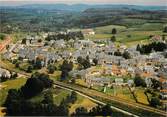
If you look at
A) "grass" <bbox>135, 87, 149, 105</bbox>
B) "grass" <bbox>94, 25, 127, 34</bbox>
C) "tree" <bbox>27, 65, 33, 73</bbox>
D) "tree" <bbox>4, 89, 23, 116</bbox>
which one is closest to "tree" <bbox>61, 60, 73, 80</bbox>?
"tree" <bbox>27, 65, 33, 73</bbox>

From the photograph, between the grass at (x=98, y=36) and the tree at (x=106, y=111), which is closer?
the tree at (x=106, y=111)

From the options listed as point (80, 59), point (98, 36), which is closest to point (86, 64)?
point (80, 59)

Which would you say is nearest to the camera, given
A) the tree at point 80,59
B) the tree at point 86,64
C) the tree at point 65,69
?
the tree at point 65,69

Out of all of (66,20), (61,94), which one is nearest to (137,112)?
(61,94)

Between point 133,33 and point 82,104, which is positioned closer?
point 82,104

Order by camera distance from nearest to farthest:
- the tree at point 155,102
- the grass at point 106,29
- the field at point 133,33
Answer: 1. the tree at point 155,102
2. the field at point 133,33
3. the grass at point 106,29

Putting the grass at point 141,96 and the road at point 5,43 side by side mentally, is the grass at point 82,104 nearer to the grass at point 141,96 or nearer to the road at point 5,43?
the grass at point 141,96

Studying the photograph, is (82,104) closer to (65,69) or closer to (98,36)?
(65,69)

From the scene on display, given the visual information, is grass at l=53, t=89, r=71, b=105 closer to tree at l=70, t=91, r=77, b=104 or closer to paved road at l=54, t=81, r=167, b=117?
tree at l=70, t=91, r=77, b=104

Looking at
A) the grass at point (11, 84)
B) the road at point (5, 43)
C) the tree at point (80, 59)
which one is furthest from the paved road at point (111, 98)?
the road at point (5, 43)

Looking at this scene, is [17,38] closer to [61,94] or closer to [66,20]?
[66,20]

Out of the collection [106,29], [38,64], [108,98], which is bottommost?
[108,98]
